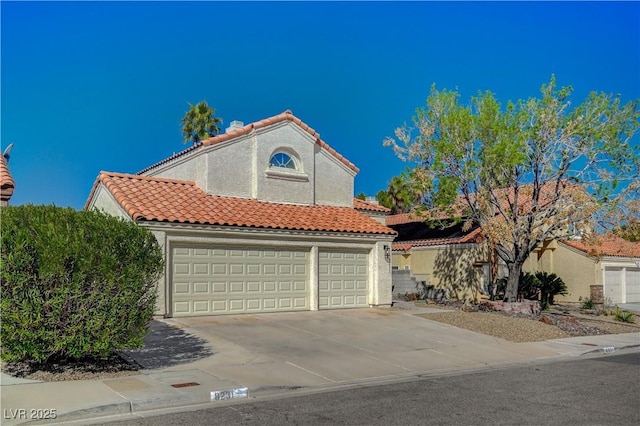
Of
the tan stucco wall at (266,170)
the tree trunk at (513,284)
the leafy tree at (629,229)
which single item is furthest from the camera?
the tree trunk at (513,284)

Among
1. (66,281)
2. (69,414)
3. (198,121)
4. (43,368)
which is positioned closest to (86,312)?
(66,281)

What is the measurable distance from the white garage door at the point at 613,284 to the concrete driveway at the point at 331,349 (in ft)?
54.1

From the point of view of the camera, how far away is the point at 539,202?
76.2 feet

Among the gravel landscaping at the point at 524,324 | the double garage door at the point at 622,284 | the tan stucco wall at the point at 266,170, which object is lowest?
the gravel landscaping at the point at 524,324

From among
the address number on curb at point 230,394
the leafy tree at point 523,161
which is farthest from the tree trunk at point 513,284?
the address number on curb at point 230,394

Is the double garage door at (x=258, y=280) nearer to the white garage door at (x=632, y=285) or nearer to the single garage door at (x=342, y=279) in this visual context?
the single garage door at (x=342, y=279)

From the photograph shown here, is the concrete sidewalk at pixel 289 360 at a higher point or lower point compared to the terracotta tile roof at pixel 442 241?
lower

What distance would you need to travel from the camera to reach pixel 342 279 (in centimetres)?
2109

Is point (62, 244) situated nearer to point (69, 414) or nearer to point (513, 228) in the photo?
point (69, 414)

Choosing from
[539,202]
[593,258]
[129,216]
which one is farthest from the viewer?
[593,258]

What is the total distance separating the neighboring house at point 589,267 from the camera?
30750 mm

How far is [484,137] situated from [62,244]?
52.6ft

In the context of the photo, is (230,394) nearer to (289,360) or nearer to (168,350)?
(289,360)

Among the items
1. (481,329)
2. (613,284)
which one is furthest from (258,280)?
(613,284)
